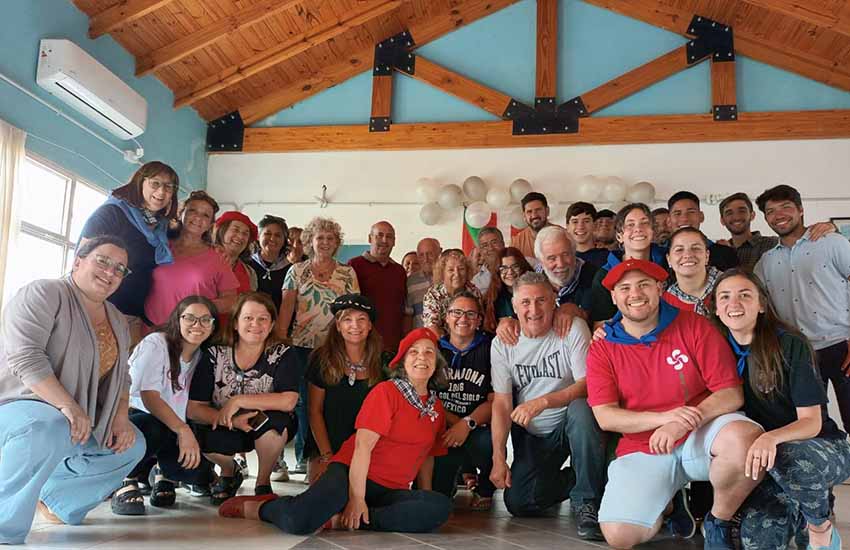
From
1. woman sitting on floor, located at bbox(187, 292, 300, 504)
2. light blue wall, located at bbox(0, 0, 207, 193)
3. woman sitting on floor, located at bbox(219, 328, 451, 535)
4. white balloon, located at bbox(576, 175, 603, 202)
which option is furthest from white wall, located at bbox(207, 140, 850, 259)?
woman sitting on floor, located at bbox(219, 328, 451, 535)

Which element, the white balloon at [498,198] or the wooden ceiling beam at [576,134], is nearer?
the wooden ceiling beam at [576,134]

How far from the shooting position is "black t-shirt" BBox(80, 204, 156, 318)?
3.27 metres

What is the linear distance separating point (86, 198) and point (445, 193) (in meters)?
3.24

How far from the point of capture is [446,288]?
3.93 m

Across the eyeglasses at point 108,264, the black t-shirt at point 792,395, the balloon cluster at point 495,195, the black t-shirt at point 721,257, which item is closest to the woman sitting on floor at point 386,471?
the eyeglasses at point 108,264

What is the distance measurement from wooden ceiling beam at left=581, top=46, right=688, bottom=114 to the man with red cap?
491 cm

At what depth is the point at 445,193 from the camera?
284 inches

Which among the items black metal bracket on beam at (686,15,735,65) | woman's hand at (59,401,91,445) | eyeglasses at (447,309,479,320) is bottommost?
woman's hand at (59,401,91,445)

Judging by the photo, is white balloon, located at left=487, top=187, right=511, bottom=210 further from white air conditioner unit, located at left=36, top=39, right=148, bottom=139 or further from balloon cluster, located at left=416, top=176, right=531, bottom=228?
white air conditioner unit, located at left=36, top=39, right=148, bottom=139

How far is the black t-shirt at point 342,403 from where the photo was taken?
11.3 feet

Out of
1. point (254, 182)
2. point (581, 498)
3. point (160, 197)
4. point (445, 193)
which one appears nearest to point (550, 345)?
point (581, 498)

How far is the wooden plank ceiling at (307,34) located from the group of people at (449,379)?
2959 millimetres

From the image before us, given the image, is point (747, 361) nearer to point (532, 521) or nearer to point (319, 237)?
point (532, 521)

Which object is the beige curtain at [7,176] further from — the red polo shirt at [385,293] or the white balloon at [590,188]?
A: the white balloon at [590,188]
